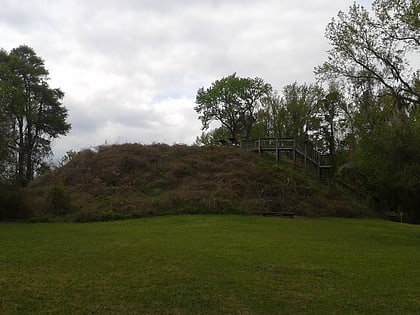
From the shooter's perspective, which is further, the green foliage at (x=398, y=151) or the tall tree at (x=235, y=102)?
the tall tree at (x=235, y=102)

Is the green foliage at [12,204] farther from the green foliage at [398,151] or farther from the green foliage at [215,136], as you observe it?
the green foliage at [215,136]

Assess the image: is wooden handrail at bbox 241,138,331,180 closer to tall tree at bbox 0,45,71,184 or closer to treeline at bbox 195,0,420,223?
treeline at bbox 195,0,420,223

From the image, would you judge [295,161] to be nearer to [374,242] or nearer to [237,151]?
[237,151]

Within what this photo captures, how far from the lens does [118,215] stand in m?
27.9

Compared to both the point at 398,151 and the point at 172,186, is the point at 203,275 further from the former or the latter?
the point at 172,186

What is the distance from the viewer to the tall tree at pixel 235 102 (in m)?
63.6

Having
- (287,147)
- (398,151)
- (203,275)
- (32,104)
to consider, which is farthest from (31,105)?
(203,275)

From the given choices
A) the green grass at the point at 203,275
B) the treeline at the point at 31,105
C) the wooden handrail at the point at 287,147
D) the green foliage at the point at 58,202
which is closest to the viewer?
the green grass at the point at 203,275

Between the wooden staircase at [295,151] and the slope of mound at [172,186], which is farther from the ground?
the wooden staircase at [295,151]

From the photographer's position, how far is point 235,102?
64.3 metres

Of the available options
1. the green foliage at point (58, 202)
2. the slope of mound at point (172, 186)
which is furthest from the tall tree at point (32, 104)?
the green foliage at point (58, 202)

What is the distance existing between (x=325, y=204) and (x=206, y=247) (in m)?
21.1

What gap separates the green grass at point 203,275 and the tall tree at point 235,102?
46.9 m

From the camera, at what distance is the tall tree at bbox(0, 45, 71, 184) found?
48.8 metres
